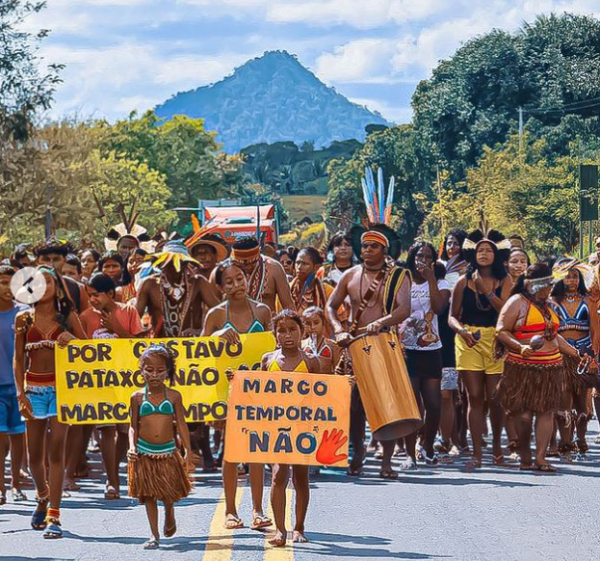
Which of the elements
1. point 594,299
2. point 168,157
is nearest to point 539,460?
point 594,299

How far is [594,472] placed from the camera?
43.5ft

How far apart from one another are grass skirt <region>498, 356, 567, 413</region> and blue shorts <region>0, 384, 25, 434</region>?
4421mm

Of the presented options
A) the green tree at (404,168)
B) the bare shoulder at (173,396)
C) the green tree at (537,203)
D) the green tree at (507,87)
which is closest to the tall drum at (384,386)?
the bare shoulder at (173,396)

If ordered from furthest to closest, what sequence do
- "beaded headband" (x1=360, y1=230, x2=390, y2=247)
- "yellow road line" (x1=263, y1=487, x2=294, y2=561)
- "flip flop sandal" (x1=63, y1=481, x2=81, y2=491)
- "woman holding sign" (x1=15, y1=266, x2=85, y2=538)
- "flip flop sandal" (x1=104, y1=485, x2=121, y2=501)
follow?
"beaded headband" (x1=360, y1=230, x2=390, y2=247) < "flip flop sandal" (x1=63, y1=481, x2=81, y2=491) < "flip flop sandal" (x1=104, y1=485, x2=121, y2=501) < "woman holding sign" (x1=15, y1=266, x2=85, y2=538) < "yellow road line" (x1=263, y1=487, x2=294, y2=561)

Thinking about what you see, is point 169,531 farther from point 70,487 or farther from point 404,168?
point 404,168

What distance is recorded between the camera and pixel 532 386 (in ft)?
43.9

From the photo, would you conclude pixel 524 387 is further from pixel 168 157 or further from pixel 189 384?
pixel 168 157

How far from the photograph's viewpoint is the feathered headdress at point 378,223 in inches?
523

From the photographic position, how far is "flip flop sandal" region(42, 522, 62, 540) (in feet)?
32.3

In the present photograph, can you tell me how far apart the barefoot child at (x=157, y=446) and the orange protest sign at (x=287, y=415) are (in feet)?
1.29

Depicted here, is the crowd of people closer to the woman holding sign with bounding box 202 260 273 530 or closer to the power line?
the woman holding sign with bounding box 202 260 273 530

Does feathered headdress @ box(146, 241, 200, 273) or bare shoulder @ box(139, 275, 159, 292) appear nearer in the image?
feathered headdress @ box(146, 241, 200, 273)

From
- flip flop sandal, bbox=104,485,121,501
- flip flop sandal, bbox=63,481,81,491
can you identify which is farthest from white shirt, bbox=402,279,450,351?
flip flop sandal, bbox=104,485,121,501

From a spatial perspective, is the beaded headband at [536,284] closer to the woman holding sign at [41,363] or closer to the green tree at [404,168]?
the woman holding sign at [41,363]
